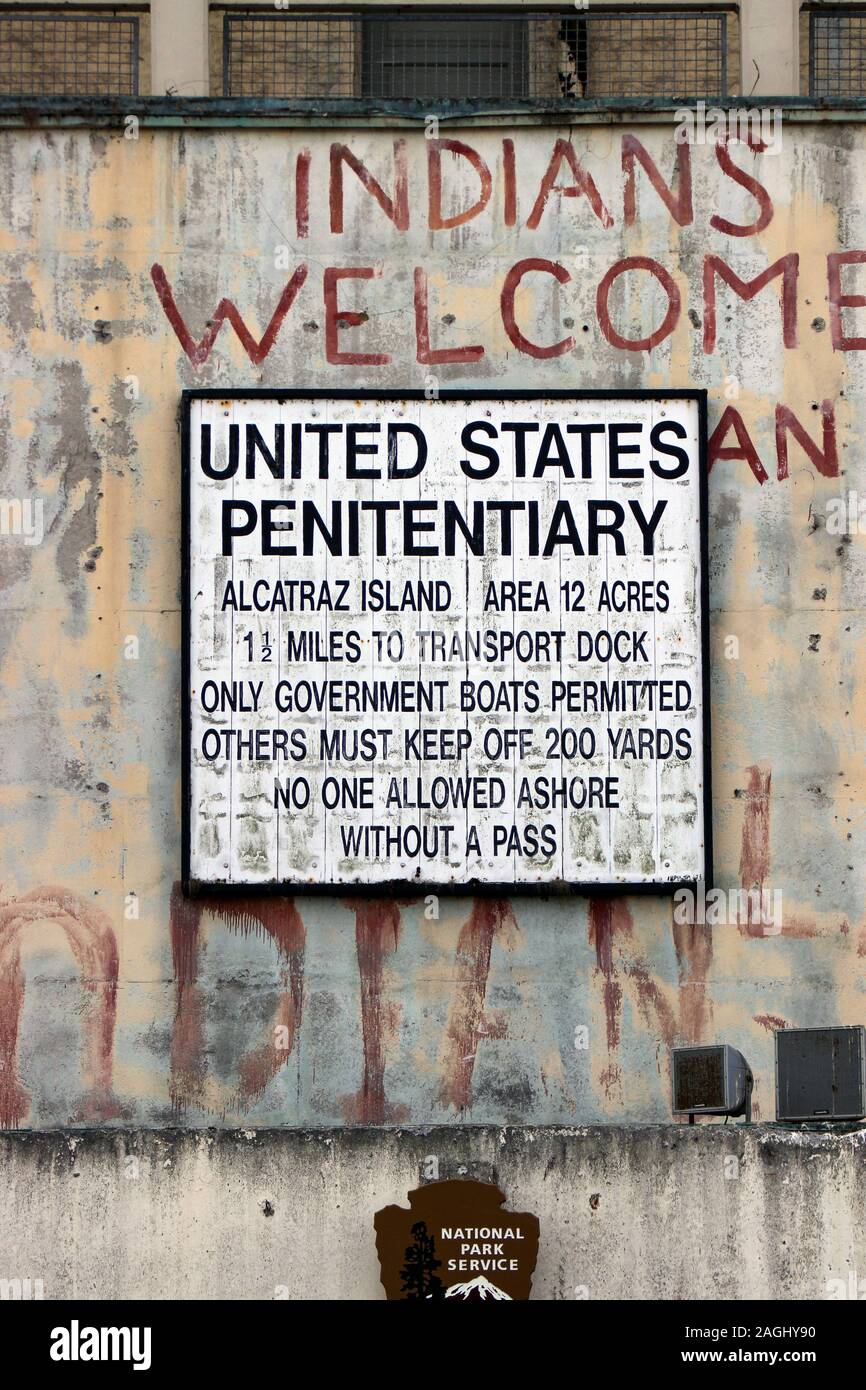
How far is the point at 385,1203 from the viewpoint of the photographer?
10984 mm

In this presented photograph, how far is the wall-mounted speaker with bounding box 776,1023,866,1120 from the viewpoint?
37.0 ft

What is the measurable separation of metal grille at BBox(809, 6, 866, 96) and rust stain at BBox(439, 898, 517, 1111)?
25.8 feet

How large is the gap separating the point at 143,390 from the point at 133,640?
147 cm

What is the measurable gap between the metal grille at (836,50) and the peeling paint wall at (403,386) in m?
4.31

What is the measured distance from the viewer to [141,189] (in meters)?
14.0

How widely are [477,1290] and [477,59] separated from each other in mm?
10302

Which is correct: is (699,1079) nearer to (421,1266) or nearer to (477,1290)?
(477,1290)

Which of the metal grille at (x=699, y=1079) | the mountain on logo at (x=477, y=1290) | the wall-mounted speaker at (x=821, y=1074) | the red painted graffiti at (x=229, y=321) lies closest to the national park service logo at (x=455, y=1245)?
the mountain on logo at (x=477, y=1290)

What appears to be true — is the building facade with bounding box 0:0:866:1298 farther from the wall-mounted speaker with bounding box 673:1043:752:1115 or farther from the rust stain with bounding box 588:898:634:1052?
the wall-mounted speaker with bounding box 673:1043:752:1115

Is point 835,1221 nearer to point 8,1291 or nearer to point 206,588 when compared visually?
point 8,1291

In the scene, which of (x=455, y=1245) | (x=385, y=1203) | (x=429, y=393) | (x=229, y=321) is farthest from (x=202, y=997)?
(x=229, y=321)

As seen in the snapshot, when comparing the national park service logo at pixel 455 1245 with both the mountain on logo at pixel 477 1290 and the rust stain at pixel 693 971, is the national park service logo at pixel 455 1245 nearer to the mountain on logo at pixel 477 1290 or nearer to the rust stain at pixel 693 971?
the mountain on logo at pixel 477 1290
